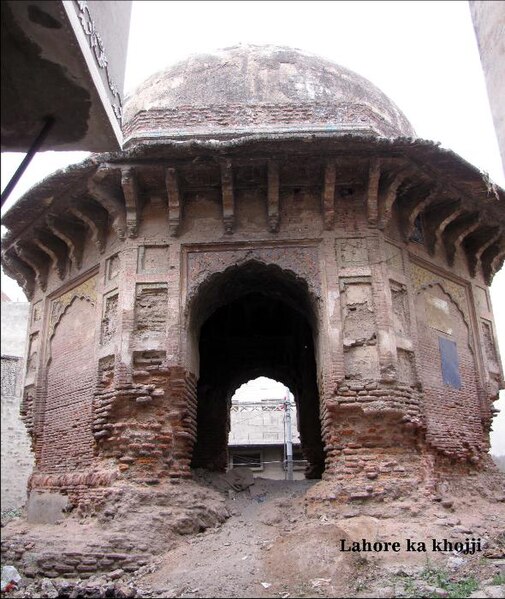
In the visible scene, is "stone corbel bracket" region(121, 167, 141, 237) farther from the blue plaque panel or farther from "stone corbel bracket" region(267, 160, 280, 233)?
the blue plaque panel

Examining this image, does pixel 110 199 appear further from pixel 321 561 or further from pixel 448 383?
pixel 448 383

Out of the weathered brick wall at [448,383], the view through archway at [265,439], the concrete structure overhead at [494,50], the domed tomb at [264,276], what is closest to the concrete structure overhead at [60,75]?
the concrete structure overhead at [494,50]

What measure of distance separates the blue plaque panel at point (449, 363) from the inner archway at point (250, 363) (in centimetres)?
351

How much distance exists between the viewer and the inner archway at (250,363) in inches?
487

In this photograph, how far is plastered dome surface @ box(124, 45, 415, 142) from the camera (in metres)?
9.34

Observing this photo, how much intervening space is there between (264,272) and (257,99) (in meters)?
3.01

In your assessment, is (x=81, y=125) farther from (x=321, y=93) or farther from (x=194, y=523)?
(x=321, y=93)

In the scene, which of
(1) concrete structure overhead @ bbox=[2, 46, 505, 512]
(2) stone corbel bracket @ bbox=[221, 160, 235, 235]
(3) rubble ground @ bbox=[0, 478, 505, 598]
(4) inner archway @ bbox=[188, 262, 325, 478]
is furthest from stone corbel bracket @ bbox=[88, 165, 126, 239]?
(3) rubble ground @ bbox=[0, 478, 505, 598]

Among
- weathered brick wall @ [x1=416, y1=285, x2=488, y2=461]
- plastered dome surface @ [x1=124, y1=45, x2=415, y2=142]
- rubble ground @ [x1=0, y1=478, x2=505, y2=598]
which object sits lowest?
rubble ground @ [x1=0, y1=478, x2=505, y2=598]

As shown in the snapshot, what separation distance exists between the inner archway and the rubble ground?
4890 mm

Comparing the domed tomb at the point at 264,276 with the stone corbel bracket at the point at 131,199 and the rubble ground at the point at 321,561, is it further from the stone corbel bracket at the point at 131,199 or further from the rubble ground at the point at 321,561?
the rubble ground at the point at 321,561

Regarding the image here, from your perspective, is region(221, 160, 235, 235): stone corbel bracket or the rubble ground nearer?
the rubble ground

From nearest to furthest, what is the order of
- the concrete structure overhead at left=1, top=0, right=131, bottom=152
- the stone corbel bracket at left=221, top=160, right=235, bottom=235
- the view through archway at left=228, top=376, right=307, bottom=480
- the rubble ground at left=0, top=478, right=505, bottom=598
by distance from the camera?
the concrete structure overhead at left=1, top=0, right=131, bottom=152, the rubble ground at left=0, top=478, right=505, bottom=598, the stone corbel bracket at left=221, top=160, right=235, bottom=235, the view through archway at left=228, top=376, right=307, bottom=480

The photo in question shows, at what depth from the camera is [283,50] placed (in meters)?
10.7
